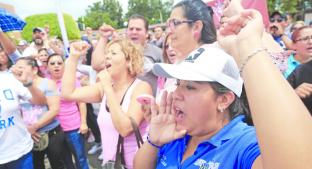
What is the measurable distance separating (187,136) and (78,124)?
2781 millimetres

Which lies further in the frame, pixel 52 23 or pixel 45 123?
pixel 52 23

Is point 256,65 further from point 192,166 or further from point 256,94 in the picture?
point 192,166

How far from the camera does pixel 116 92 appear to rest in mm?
2646

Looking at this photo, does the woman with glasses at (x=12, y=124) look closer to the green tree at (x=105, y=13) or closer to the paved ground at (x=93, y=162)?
the paved ground at (x=93, y=162)

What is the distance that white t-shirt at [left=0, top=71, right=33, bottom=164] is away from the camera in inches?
114

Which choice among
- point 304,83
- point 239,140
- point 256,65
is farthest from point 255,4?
point 256,65

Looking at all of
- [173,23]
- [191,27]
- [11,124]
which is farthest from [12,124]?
[191,27]

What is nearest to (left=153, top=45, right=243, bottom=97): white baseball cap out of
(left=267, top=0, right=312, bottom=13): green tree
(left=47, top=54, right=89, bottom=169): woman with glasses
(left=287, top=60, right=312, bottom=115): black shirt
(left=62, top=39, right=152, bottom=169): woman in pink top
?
(left=62, top=39, right=152, bottom=169): woman in pink top

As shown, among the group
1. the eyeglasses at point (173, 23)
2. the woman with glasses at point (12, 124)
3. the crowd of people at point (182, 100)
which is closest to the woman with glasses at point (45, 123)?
the crowd of people at point (182, 100)

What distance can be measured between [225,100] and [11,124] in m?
2.23

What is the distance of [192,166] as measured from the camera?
1.39m

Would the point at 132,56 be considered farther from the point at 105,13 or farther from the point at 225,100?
the point at 105,13

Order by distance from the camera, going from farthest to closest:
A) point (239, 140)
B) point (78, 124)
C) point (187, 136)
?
point (78, 124) → point (187, 136) → point (239, 140)

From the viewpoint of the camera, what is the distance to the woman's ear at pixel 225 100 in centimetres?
144
